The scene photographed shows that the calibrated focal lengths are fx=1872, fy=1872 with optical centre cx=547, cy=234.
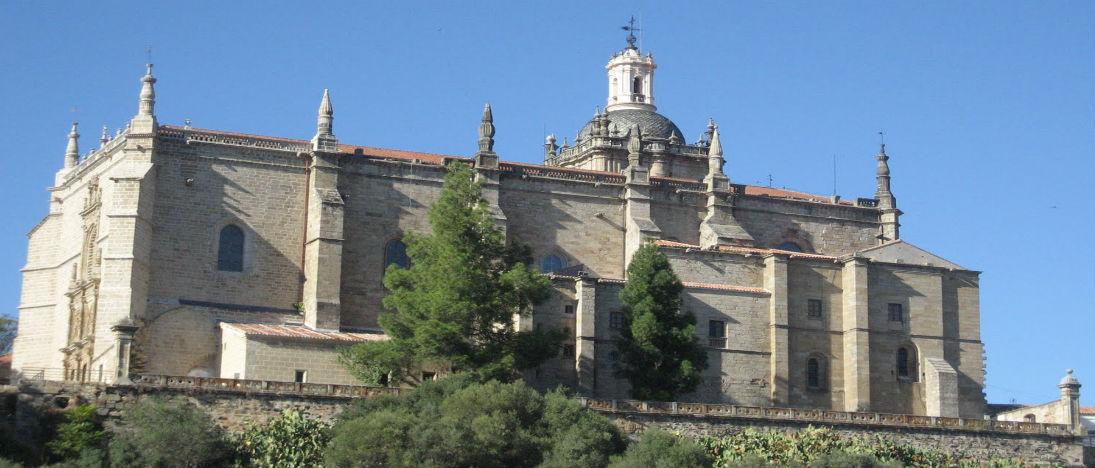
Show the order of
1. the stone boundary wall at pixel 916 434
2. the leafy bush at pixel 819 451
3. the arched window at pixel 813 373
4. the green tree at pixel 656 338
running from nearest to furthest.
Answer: the leafy bush at pixel 819 451
the stone boundary wall at pixel 916 434
the green tree at pixel 656 338
the arched window at pixel 813 373

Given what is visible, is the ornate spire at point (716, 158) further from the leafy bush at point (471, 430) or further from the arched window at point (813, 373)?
the leafy bush at point (471, 430)

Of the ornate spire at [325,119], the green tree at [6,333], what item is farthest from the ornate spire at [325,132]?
the green tree at [6,333]

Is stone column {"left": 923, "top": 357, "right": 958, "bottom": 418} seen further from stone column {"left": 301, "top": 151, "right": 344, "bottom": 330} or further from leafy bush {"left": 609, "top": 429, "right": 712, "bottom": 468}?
stone column {"left": 301, "top": 151, "right": 344, "bottom": 330}

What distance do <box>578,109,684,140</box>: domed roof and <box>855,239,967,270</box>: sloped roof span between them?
13464mm

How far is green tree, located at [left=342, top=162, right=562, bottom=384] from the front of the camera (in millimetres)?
54500

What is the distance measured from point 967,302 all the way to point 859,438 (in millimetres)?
10626

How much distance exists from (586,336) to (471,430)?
10.9 m

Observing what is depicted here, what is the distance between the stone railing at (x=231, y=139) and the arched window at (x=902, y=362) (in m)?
21.1

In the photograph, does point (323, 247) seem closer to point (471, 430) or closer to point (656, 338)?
point (656, 338)

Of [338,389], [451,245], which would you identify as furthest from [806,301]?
[338,389]

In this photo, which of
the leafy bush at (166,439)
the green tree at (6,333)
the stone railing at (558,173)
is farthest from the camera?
the green tree at (6,333)

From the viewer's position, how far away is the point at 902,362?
63906 mm

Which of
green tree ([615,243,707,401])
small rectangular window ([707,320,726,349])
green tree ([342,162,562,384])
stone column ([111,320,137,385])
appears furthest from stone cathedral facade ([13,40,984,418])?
stone column ([111,320,137,385])

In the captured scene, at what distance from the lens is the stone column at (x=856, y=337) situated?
6241 centimetres
